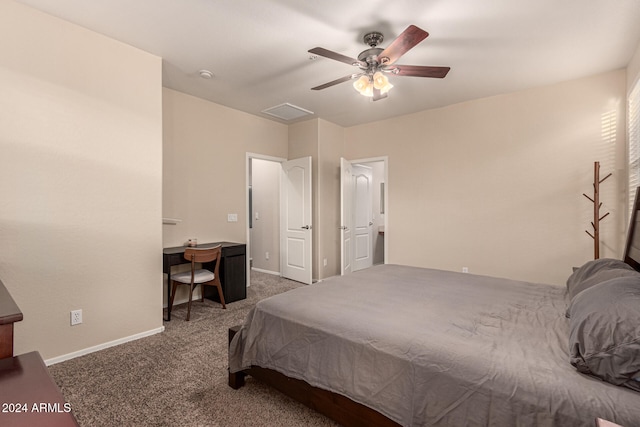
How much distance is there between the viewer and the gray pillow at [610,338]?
3.31ft

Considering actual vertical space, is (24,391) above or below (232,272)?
above

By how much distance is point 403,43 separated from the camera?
6.76 feet

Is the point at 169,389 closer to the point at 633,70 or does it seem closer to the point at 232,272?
the point at 232,272

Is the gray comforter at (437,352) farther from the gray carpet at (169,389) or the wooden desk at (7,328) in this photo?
the wooden desk at (7,328)

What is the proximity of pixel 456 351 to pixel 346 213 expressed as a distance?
3708 millimetres

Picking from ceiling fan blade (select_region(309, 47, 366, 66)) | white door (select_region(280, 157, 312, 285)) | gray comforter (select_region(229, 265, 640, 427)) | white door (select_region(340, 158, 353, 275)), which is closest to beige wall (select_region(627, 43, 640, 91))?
gray comforter (select_region(229, 265, 640, 427))

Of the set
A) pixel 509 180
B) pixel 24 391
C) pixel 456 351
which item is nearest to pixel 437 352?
pixel 456 351

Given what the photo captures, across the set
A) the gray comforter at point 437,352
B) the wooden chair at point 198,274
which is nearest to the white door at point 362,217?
the wooden chair at point 198,274

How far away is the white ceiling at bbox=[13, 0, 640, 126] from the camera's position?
2191mm

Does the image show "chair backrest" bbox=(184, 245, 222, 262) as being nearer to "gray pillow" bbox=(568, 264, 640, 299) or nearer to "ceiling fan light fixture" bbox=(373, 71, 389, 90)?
"ceiling fan light fixture" bbox=(373, 71, 389, 90)

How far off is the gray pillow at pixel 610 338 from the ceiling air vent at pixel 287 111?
12.6 ft

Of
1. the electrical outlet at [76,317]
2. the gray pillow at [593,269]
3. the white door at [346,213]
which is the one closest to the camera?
the gray pillow at [593,269]

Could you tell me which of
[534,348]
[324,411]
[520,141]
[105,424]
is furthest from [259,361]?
[520,141]

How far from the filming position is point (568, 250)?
11.4 feet
